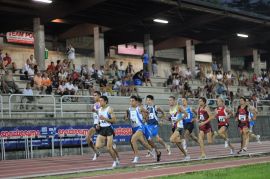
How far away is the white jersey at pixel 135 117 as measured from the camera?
17016 mm

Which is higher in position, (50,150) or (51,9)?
(51,9)

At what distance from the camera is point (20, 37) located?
Result: 37.9m

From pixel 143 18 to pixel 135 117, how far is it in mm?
19860

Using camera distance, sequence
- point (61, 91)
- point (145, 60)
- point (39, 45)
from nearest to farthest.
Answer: point (61, 91), point (39, 45), point (145, 60)

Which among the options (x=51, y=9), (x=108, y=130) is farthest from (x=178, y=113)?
(x=51, y=9)

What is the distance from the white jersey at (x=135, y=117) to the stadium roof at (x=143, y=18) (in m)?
15.6

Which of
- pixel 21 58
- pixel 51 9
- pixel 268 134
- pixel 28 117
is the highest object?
pixel 51 9

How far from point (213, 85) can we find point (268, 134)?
18.4 feet

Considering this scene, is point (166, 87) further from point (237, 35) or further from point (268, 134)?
point (237, 35)

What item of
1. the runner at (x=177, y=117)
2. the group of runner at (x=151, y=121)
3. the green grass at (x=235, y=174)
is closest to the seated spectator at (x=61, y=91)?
the group of runner at (x=151, y=121)

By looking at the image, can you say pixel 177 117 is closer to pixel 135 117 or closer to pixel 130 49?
pixel 135 117

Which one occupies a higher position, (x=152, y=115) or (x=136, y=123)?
(x=152, y=115)

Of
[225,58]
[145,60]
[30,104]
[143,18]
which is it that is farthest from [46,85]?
[225,58]

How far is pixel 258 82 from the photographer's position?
47.3m
